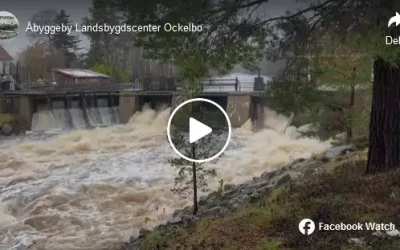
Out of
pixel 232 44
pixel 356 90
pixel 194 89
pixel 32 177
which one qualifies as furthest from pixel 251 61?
pixel 32 177

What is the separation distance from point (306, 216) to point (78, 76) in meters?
1.22

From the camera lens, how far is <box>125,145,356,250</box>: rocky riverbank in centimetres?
272

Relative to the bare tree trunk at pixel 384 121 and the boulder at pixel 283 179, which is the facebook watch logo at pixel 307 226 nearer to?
the bare tree trunk at pixel 384 121

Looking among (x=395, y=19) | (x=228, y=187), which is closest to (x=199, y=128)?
(x=395, y=19)

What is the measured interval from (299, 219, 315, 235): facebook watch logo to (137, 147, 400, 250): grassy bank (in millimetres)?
23

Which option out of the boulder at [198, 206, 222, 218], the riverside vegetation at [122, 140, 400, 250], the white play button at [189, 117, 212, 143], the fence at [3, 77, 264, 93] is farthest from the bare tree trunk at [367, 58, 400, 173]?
the white play button at [189, 117, 212, 143]

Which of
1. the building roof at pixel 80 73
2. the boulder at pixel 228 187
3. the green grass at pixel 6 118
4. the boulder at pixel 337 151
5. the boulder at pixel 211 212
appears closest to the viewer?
the building roof at pixel 80 73

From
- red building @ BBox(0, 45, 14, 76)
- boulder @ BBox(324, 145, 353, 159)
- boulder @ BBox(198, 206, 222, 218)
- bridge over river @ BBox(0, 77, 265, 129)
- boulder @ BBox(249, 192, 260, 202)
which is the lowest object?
boulder @ BBox(198, 206, 222, 218)

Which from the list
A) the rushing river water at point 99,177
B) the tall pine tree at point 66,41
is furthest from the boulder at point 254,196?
the tall pine tree at point 66,41

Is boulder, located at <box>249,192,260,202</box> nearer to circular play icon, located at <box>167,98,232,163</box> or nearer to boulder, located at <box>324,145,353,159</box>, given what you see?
circular play icon, located at <box>167,98,232,163</box>

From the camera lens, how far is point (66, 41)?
6.00 feet

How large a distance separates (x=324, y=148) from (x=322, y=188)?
1.96 metres

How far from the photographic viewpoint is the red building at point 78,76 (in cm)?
202

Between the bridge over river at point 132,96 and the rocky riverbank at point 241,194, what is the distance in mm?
532
